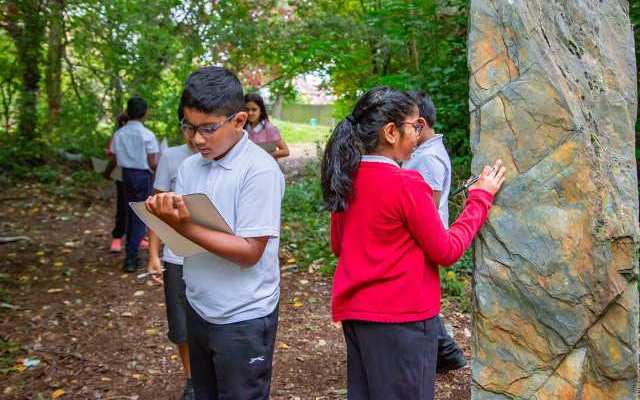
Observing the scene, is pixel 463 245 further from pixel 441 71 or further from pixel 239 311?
pixel 441 71

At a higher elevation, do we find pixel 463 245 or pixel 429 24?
pixel 429 24

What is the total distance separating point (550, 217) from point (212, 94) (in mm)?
1379

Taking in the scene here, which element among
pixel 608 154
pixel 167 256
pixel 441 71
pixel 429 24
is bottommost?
pixel 167 256

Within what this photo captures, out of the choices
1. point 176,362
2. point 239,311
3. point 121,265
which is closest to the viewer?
point 239,311

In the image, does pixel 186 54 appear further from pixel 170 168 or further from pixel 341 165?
pixel 341 165

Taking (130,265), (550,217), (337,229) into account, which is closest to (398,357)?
(337,229)

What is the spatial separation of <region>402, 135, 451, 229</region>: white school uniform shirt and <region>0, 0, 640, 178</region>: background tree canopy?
3169mm

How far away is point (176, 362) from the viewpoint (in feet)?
15.3

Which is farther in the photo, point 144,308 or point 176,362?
point 144,308

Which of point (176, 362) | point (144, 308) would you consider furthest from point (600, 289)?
point (144, 308)

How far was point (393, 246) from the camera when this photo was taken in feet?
7.55

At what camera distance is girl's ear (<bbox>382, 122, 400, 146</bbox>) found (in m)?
2.36

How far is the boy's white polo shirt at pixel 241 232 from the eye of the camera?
7.58 ft

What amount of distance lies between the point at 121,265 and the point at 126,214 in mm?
559
